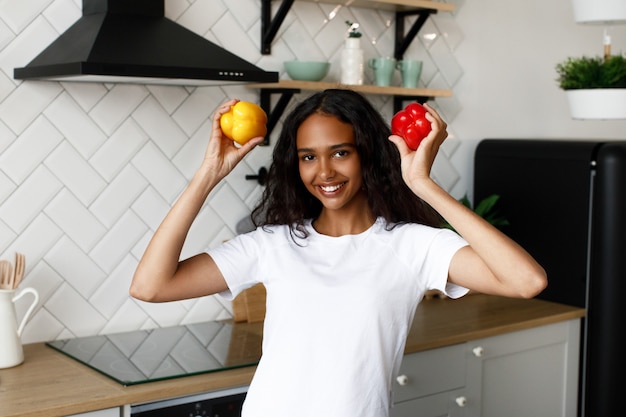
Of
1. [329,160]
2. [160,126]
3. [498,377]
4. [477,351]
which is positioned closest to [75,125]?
[160,126]

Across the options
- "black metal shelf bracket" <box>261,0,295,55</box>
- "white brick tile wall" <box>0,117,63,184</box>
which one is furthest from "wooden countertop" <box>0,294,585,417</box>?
"black metal shelf bracket" <box>261,0,295,55</box>

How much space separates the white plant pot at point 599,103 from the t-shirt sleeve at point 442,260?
4.16 feet

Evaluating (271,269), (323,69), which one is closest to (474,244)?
(271,269)

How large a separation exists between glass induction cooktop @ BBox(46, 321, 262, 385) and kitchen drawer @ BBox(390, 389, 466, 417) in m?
0.49

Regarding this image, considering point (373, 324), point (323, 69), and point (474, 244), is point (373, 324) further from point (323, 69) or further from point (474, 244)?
point (323, 69)

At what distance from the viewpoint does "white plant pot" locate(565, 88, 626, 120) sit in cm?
303

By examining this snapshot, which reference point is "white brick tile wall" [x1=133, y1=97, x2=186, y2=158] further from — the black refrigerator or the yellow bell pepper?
the black refrigerator

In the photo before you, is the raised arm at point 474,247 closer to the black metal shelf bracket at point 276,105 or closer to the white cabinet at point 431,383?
the white cabinet at point 431,383

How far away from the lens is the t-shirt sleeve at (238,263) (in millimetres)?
2068

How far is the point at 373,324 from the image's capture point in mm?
1944

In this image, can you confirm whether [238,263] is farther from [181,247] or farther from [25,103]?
[25,103]

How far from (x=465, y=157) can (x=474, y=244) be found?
1.97 meters

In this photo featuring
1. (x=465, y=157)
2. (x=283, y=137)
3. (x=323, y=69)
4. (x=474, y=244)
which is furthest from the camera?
(x=465, y=157)

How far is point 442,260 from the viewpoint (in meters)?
1.99
